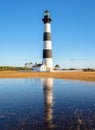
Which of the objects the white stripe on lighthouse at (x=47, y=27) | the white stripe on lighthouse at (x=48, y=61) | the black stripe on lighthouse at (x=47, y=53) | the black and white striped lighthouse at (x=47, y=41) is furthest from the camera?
the white stripe on lighthouse at (x=48, y=61)

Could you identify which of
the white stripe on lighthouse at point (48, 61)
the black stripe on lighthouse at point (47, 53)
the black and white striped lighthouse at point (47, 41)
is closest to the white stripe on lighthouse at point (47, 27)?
the black and white striped lighthouse at point (47, 41)

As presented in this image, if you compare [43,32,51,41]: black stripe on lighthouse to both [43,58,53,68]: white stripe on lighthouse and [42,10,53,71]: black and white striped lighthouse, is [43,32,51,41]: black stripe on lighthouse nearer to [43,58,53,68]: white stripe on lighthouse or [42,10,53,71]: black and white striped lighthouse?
[42,10,53,71]: black and white striped lighthouse

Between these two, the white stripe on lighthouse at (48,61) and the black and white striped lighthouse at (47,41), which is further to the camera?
the white stripe on lighthouse at (48,61)

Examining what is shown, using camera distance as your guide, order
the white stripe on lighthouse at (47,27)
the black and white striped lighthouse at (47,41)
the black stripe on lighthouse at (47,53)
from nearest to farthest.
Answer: the black stripe on lighthouse at (47,53), the black and white striped lighthouse at (47,41), the white stripe on lighthouse at (47,27)

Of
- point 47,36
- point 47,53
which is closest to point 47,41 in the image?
point 47,36

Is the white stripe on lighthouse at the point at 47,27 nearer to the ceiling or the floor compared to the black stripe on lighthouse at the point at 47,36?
nearer to the ceiling

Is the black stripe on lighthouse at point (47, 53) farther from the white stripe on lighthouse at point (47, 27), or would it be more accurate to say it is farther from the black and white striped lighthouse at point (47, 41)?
the white stripe on lighthouse at point (47, 27)

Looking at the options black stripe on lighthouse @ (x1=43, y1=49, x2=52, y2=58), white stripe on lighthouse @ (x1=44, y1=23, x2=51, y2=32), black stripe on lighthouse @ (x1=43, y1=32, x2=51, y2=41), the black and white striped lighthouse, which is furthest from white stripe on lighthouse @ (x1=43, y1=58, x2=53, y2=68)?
white stripe on lighthouse @ (x1=44, y1=23, x2=51, y2=32)

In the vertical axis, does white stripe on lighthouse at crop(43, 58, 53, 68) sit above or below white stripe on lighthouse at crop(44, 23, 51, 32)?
below

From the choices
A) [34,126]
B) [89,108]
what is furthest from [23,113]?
[89,108]

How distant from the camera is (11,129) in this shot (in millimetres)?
11961

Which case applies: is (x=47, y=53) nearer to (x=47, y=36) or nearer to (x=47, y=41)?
(x=47, y=41)

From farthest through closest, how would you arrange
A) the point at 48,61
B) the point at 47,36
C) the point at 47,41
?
1. the point at 48,61
2. the point at 47,36
3. the point at 47,41

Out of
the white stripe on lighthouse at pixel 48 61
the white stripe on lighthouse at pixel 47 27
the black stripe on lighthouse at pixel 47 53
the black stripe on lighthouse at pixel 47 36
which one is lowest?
the white stripe on lighthouse at pixel 48 61
